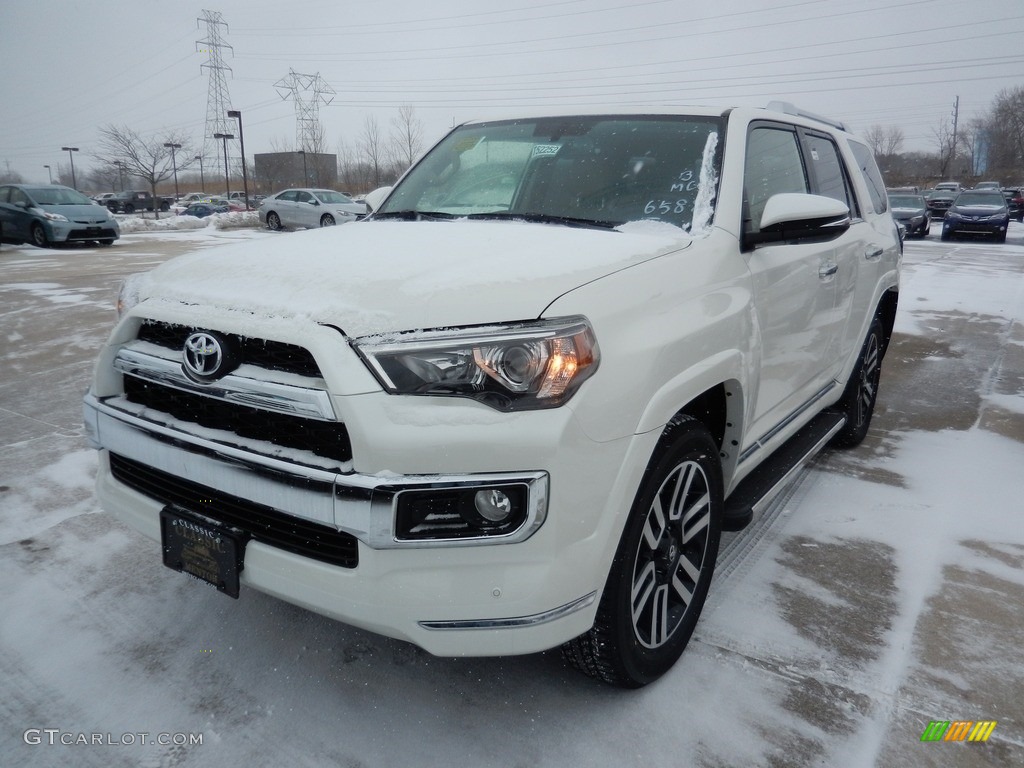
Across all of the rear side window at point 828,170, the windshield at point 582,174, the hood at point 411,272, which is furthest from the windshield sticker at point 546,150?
the rear side window at point 828,170

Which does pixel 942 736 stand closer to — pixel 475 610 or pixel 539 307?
pixel 475 610

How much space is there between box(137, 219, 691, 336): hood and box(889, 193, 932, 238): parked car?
23.4 meters

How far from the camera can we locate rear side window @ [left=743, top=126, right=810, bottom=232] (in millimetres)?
2842

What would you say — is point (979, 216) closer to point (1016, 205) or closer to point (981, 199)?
point (981, 199)

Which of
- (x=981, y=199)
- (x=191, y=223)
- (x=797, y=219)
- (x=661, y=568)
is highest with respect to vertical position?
(x=981, y=199)

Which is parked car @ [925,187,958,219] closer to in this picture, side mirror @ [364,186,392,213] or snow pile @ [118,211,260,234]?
snow pile @ [118,211,260,234]

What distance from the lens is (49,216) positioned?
55.0 ft

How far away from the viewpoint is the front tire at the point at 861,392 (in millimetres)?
4270

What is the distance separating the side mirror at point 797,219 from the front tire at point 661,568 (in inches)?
30.6

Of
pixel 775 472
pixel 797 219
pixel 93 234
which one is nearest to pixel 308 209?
pixel 93 234

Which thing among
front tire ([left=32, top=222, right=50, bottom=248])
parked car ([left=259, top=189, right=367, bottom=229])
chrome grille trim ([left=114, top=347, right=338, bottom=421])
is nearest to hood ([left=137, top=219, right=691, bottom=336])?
chrome grille trim ([left=114, top=347, right=338, bottom=421])

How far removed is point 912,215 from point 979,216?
5.82 feet

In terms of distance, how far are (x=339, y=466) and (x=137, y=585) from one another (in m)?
1.62

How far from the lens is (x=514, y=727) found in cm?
216
